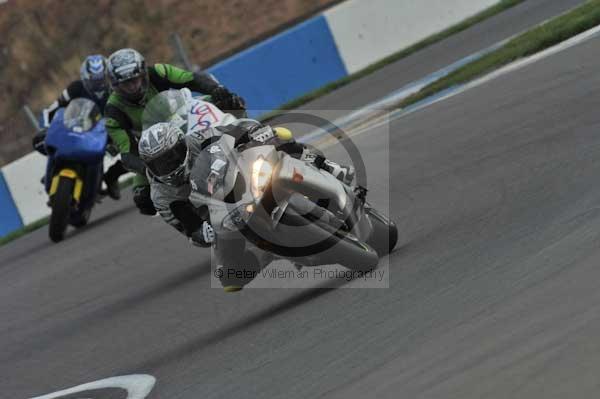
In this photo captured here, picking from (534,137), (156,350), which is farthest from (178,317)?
(534,137)

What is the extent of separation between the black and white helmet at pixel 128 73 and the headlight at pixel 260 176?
9.88 feet

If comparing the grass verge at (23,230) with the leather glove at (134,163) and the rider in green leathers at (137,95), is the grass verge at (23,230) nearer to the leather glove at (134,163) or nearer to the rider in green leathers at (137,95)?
the rider in green leathers at (137,95)

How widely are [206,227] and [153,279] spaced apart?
2877 millimetres

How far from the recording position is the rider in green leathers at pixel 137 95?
980cm

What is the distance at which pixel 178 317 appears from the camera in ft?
28.6

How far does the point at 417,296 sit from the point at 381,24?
15193 mm

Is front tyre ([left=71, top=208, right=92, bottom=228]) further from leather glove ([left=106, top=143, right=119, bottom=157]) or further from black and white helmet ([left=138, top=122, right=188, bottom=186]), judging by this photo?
black and white helmet ([left=138, top=122, right=188, bottom=186])

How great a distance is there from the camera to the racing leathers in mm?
10055

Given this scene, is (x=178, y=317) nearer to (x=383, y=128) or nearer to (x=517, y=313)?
(x=517, y=313)

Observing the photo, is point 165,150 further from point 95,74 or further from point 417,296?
point 95,74

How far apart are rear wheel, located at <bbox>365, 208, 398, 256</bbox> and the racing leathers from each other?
8.28ft

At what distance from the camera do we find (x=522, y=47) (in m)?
14.4

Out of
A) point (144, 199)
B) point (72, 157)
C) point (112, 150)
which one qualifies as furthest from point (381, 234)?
point (72, 157)

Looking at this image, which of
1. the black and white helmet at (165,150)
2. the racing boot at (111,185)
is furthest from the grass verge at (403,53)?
the black and white helmet at (165,150)
